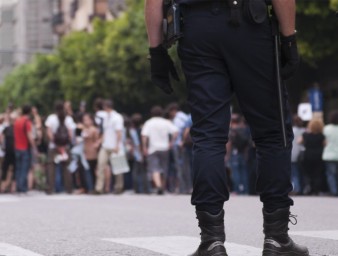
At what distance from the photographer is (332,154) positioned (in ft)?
62.8

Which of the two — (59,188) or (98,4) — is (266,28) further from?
(98,4)

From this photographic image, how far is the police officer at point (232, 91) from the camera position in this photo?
16.5ft

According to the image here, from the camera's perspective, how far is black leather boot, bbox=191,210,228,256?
16.2ft

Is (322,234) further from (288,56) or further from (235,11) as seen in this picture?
(235,11)

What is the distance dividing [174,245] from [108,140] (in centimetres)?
1386

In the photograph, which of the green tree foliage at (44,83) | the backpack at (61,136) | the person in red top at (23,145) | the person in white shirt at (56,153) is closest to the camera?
the person in red top at (23,145)

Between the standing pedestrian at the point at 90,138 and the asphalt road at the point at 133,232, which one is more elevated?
the standing pedestrian at the point at 90,138

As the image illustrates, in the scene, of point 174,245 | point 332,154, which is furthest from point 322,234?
point 332,154

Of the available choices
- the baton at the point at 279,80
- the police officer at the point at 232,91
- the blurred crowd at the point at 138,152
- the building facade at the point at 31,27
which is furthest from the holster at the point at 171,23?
the building facade at the point at 31,27

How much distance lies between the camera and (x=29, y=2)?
387ft

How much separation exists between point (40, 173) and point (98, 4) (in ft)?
169

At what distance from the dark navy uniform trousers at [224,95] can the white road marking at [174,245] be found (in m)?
0.74

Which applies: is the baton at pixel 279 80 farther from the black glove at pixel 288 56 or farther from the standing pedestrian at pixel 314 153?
the standing pedestrian at pixel 314 153

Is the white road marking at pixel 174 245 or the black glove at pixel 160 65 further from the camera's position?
the white road marking at pixel 174 245
